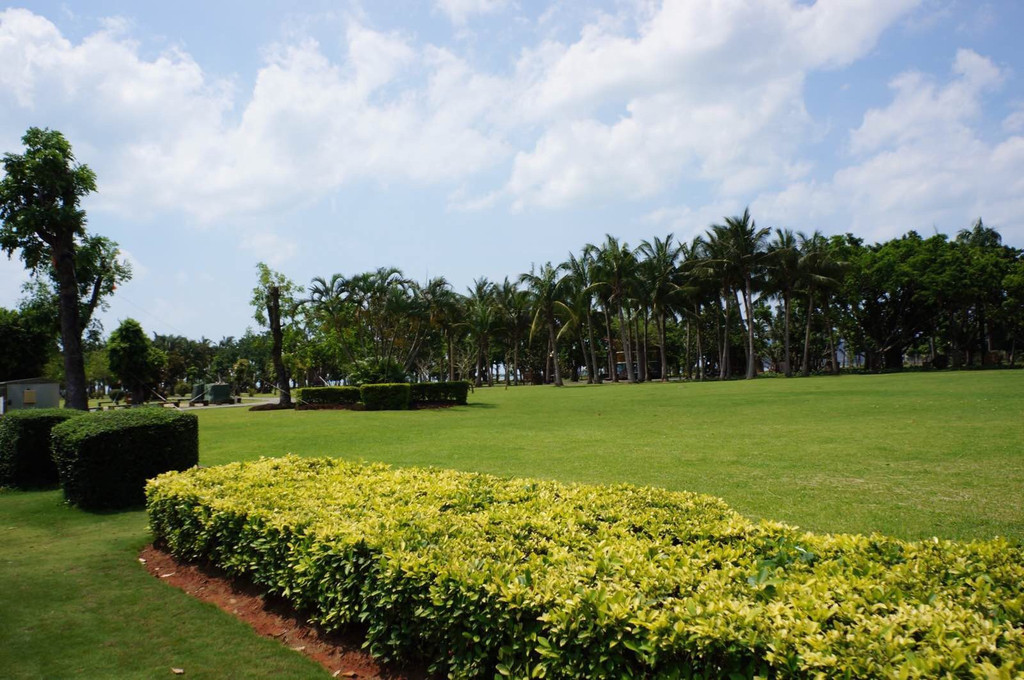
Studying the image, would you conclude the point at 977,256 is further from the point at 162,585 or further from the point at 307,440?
the point at 162,585

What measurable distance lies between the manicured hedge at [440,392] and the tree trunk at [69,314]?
1704 centimetres

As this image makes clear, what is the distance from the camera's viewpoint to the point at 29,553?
6754 mm

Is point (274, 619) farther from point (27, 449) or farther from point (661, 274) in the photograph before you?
point (661, 274)

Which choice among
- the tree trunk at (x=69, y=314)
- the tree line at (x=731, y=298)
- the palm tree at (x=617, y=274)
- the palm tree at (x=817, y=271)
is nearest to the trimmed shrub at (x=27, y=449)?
the tree trunk at (x=69, y=314)

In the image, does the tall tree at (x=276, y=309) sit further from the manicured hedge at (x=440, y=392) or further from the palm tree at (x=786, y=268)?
the palm tree at (x=786, y=268)

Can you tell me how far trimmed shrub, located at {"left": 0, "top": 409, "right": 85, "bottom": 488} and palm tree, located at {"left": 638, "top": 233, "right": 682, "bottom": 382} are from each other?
4722 centimetres

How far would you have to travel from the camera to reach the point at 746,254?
51.1 metres

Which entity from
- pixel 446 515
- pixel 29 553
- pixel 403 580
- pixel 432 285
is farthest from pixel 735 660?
pixel 432 285

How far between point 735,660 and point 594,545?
1469 millimetres

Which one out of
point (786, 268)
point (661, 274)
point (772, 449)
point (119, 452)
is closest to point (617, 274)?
point (661, 274)

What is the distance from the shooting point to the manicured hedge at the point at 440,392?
100ft

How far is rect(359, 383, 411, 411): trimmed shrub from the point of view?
26.8 metres

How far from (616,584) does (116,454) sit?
319 inches

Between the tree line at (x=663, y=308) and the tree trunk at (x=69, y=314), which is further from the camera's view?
the tree line at (x=663, y=308)
